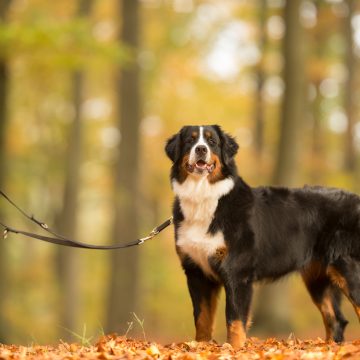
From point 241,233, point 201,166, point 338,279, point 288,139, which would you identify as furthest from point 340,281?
point 288,139

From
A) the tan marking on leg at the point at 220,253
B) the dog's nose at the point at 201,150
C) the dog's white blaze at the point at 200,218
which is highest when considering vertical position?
the dog's nose at the point at 201,150

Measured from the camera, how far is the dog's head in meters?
6.35

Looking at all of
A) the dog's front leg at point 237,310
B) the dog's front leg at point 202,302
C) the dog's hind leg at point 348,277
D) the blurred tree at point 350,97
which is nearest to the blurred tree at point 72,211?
the blurred tree at point 350,97

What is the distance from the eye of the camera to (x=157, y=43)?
23.2m

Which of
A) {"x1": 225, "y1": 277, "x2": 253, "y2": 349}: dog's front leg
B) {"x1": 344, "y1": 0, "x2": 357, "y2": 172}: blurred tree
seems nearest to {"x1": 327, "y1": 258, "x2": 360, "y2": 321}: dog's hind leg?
{"x1": 225, "y1": 277, "x2": 253, "y2": 349}: dog's front leg

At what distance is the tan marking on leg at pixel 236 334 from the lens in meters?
6.20

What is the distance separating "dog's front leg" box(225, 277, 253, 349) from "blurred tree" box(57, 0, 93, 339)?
43.7 ft

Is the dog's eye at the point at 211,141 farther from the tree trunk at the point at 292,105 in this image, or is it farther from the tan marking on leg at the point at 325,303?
the tree trunk at the point at 292,105

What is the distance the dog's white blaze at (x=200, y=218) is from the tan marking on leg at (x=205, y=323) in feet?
1.28

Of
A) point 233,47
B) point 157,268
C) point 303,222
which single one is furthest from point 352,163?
point 303,222

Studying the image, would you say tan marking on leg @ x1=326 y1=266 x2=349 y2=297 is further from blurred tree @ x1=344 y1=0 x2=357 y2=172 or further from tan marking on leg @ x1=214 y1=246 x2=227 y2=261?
blurred tree @ x1=344 y1=0 x2=357 y2=172

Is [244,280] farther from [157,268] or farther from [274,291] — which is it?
[157,268]

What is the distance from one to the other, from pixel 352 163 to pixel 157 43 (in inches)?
310

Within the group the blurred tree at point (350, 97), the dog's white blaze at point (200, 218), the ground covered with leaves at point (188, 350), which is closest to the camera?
the ground covered with leaves at point (188, 350)
